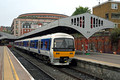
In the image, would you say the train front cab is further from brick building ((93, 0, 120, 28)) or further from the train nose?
brick building ((93, 0, 120, 28))

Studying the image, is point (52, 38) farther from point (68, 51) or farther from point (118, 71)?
point (118, 71)

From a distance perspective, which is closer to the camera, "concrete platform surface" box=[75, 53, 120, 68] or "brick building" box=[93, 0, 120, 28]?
"concrete platform surface" box=[75, 53, 120, 68]

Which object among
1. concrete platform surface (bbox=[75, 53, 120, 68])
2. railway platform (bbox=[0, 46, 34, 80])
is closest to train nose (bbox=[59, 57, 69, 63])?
concrete platform surface (bbox=[75, 53, 120, 68])

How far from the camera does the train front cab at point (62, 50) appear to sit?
1495 centimetres

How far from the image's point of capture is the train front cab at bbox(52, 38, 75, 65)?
15.0 m

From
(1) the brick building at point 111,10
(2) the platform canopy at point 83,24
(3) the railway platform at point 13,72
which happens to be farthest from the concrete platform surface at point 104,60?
(1) the brick building at point 111,10

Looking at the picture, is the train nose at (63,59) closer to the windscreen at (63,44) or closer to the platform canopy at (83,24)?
the windscreen at (63,44)

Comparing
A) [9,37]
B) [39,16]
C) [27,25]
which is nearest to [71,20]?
[9,37]

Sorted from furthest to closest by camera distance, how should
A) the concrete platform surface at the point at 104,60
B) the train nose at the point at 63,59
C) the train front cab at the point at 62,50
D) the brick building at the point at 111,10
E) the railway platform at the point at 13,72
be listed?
the brick building at the point at 111,10 → the train nose at the point at 63,59 → the train front cab at the point at 62,50 → the concrete platform surface at the point at 104,60 → the railway platform at the point at 13,72

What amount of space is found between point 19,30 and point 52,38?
9879cm

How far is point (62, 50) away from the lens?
15086 millimetres

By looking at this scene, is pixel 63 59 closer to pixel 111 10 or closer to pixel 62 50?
pixel 62 50

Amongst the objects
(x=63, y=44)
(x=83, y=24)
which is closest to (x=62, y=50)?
(x=63, y=44)

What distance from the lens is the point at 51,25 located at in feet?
87.2
